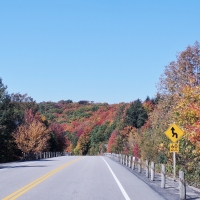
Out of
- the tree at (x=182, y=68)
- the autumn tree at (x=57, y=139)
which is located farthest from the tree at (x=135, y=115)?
the tree at (x=182, y=68)

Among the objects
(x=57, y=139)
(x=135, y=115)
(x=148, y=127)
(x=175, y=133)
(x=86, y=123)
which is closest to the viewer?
(x=175, y=133)

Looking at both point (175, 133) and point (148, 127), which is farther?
point (148, 127)

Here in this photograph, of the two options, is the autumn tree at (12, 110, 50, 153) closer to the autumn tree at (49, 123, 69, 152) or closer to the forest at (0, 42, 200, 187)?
A: the forest at (0, 42, 200, 187)

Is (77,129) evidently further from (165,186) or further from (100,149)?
(165,186)

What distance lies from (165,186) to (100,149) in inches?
4248

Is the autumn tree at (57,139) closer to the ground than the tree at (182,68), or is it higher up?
closer to the ground

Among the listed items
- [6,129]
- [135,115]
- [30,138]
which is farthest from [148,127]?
→ [135,115]

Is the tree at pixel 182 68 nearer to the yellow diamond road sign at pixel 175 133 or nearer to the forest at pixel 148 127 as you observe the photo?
the forest at pixel 148 127

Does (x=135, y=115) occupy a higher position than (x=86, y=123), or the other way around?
A: (x=86, y=123)

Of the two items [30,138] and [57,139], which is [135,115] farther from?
[30,138]

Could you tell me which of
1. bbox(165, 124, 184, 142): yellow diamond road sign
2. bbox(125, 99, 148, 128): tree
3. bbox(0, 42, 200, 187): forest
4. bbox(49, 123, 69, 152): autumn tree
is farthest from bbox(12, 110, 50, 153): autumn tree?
bbox(165, 124, 184, 142): yellow diamond road sign

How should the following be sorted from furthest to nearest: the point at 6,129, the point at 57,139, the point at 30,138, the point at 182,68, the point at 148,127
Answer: the point at 57,139 → the point at 148,127 → the point at 30,138 → the point at 6,129 → the point at 182,68

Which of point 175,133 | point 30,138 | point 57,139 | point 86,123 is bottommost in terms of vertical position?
point 57,139

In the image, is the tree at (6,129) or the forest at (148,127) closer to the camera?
the forest at (148,127)
